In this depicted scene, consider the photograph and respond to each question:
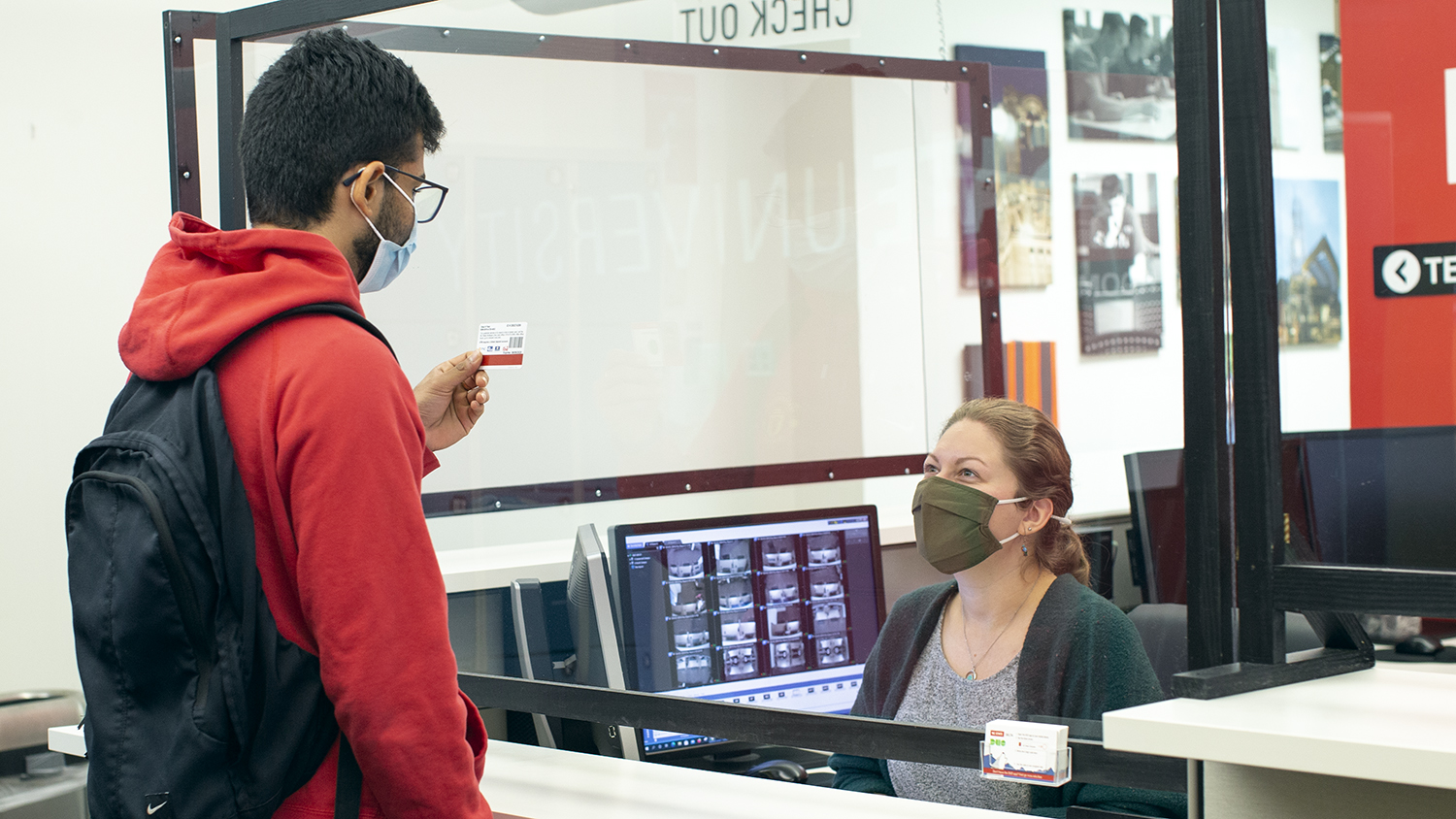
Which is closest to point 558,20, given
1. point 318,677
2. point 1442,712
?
point 318,677

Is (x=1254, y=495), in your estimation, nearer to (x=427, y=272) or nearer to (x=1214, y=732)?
(x=1214, y=732)

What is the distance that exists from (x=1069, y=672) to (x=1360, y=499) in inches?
13.7

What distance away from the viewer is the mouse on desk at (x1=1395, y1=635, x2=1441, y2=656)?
135 cm

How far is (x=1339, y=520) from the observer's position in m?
1.20

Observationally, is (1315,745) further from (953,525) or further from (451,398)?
(451,398)

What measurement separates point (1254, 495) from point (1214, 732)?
303mm

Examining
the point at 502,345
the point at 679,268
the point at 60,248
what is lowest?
the point at 502,345

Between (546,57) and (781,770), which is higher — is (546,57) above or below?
above

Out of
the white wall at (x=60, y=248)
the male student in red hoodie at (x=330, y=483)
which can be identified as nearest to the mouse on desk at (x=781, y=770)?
the male student in red hoodie at (x=330, y=483)

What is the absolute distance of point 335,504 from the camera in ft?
3.42

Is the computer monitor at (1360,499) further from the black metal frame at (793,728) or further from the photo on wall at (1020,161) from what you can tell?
the photo on wall at (1020,161)

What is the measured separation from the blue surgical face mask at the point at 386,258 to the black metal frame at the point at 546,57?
556 mm

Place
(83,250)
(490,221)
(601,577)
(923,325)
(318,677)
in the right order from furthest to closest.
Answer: (83,250)
(490,221)
(601,577)
(923,325)
(318,677)

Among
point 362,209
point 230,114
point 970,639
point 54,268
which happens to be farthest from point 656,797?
point 54,268
